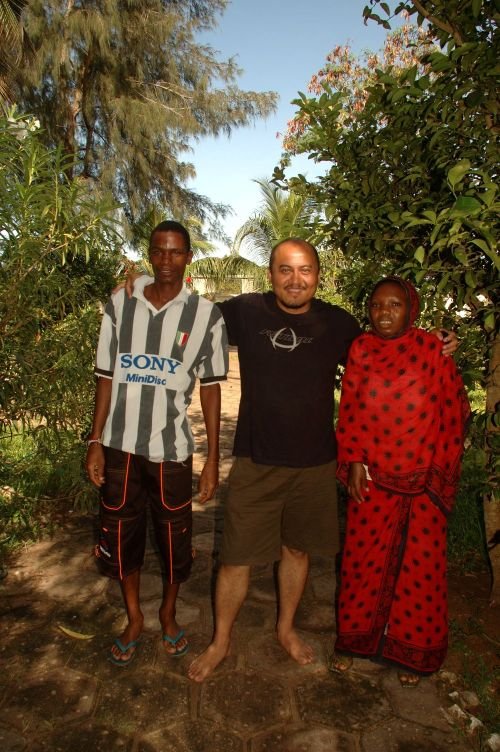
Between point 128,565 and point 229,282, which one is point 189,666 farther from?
point 229,282

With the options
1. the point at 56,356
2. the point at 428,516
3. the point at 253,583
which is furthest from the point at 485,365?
the point at 56,356

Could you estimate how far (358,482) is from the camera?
269 cm

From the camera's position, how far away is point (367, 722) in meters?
2.44

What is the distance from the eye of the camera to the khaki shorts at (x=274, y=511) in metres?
2.67

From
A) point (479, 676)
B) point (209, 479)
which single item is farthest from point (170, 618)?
point (479, 676)

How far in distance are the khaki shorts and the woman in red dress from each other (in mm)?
130

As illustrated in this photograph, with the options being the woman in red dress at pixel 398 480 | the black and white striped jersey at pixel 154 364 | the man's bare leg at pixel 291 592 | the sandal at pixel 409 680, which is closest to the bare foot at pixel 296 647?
the man's bare leg at pixel 291 592

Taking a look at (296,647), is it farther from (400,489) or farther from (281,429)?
(281,429)

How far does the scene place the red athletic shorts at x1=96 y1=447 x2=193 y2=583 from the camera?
2641mm

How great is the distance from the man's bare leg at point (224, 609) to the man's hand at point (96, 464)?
0.75 meters

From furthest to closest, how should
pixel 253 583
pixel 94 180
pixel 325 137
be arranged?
pixel 94 180 < pixel 253 583 < pixel 325 137

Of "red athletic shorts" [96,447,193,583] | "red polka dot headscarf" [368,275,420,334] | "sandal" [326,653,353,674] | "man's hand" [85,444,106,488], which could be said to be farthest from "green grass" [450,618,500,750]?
"man's hand" [85,444,106,488]

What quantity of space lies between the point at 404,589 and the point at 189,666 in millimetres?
1129

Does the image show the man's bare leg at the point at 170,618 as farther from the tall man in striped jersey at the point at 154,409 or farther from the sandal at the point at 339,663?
the sandal at the point at 339,663
